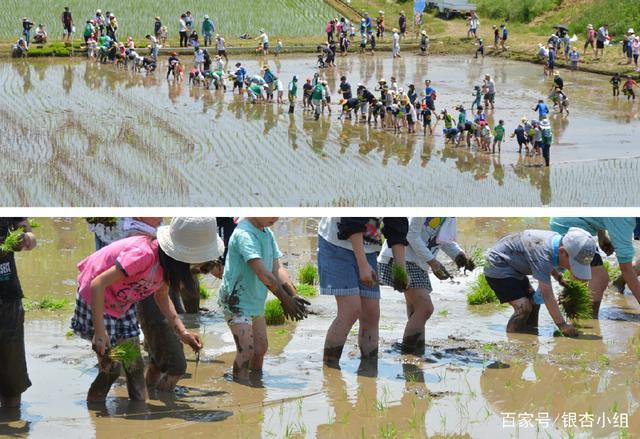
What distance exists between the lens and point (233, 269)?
7.60 m

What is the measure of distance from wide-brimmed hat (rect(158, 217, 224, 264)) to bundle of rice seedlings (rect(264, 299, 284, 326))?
2.46m

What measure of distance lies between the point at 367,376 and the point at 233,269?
3.21 feet

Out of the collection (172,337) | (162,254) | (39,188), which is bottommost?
(39,188)

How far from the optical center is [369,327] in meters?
8.09

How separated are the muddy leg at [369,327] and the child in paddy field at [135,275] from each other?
1.41 m

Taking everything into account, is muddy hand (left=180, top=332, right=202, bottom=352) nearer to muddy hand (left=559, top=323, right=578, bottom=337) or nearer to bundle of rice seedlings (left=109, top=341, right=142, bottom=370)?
bundle of rice seedlings (left=109, top=341, right=142, bottom=370)

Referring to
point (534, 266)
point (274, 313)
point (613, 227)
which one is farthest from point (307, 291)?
point (613, 227)

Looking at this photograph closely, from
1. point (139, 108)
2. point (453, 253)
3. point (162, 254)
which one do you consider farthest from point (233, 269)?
point (139, 108)

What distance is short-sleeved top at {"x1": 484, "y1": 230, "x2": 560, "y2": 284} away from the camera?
28.1ft

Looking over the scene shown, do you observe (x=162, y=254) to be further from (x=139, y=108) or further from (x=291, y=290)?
(x=139, y=108)

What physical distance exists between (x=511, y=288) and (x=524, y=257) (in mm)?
232

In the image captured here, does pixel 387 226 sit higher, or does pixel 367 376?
pixel 387 226

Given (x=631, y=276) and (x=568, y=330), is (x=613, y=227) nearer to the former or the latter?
(x=631, y=276)

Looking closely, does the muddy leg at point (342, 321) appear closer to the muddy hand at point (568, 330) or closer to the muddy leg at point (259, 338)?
the muddy leg at point (259, 338)
